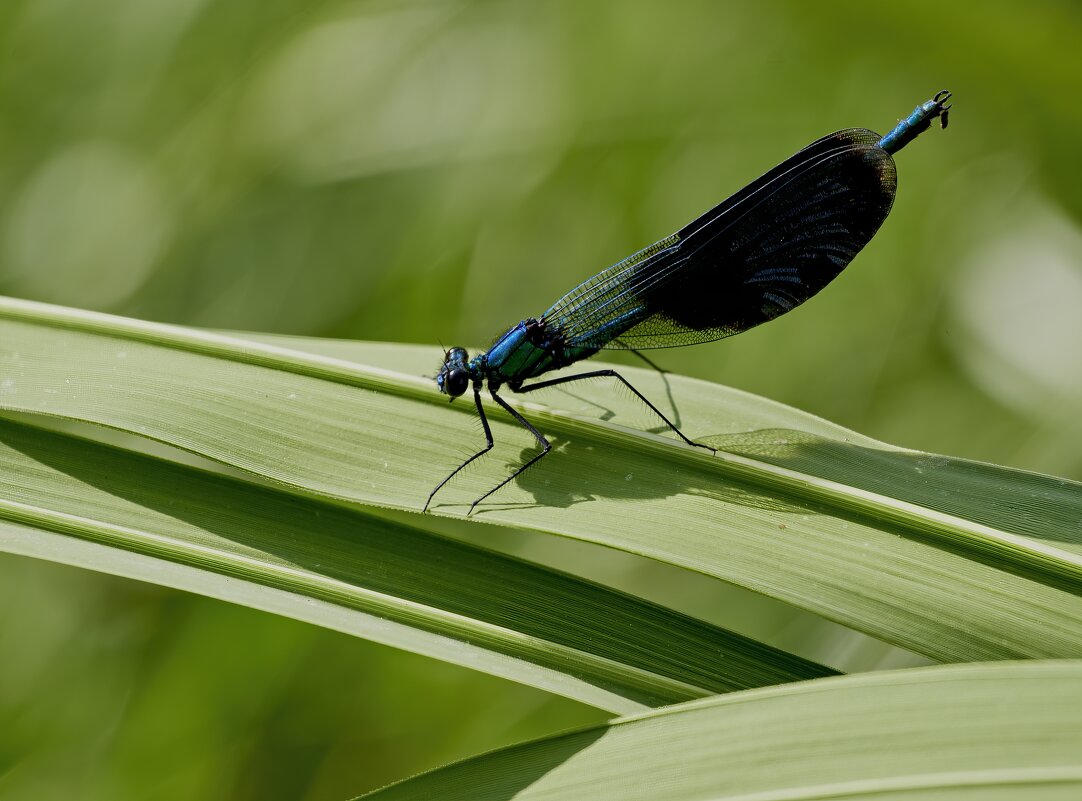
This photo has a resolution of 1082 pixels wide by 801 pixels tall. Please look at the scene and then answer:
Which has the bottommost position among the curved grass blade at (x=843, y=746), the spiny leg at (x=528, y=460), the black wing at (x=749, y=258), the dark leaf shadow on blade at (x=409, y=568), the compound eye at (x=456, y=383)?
the curved grass blade at (x=843, y=746)

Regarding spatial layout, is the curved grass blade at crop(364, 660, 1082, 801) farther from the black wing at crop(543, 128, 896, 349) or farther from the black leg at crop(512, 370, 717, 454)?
the black wing at crop(543, 128, 896, 349)

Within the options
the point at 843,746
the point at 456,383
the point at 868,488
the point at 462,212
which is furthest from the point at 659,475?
the point at 462,212

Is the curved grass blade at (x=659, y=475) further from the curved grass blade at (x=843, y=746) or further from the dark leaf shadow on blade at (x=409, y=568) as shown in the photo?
the curved grass blade at (x=843, y=746)

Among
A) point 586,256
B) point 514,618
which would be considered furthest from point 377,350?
point 586,256

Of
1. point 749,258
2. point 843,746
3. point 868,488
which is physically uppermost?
point 749,258

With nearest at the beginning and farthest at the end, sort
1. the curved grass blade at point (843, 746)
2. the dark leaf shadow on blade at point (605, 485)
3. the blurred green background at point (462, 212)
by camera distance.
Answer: the curved grass blade at point (843, 746)
the dark leaf shadow on blade at point (605, 485)
the blurred green background at point (462, 212)

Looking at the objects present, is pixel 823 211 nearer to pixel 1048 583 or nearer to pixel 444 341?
pixel 1048 583

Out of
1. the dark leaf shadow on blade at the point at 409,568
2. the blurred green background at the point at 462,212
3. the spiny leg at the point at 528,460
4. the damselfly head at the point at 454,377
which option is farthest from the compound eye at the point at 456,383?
the blurred green background at the point at 462,212

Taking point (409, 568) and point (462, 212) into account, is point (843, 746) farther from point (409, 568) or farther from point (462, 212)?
point (462, 212)
